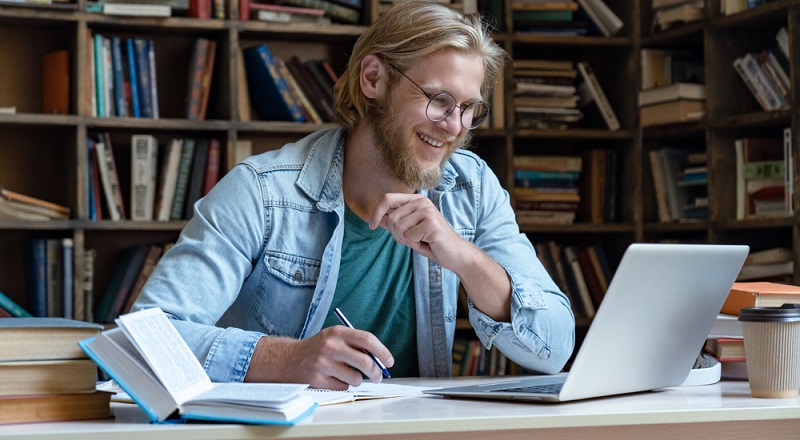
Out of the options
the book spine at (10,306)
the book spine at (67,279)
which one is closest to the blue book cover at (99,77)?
the book spine at (67,279)

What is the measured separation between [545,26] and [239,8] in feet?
3.68

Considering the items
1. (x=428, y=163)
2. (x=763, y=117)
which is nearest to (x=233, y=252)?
(x=428, y=163)

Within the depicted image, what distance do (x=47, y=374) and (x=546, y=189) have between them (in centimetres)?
271

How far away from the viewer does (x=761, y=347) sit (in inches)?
51.1

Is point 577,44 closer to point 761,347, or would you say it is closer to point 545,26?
point 545,26

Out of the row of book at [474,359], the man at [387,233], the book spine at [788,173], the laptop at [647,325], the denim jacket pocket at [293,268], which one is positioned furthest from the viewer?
the row of book at [474,359]

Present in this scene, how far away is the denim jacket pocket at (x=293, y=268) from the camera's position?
1.81 m

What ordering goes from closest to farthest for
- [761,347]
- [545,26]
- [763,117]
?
[761,347] → [763,117] → [545,26]

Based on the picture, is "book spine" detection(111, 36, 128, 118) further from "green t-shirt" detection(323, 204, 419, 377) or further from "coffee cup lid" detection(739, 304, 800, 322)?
"coffee cup lid" detection(739, 304, 800, 322)

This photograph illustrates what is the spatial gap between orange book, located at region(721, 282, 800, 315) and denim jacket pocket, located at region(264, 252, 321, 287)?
2.42ft

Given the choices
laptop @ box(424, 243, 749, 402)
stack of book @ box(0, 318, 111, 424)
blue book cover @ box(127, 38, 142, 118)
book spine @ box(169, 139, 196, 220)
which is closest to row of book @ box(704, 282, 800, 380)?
laptop @ box(424, 243, 749, 402)

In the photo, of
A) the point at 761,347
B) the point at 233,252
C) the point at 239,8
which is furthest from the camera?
the point at 239,8

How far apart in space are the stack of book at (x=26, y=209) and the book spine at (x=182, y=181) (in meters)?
0.34

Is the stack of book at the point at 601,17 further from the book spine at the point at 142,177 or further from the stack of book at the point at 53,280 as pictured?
the stack of book at the point at 53,280
